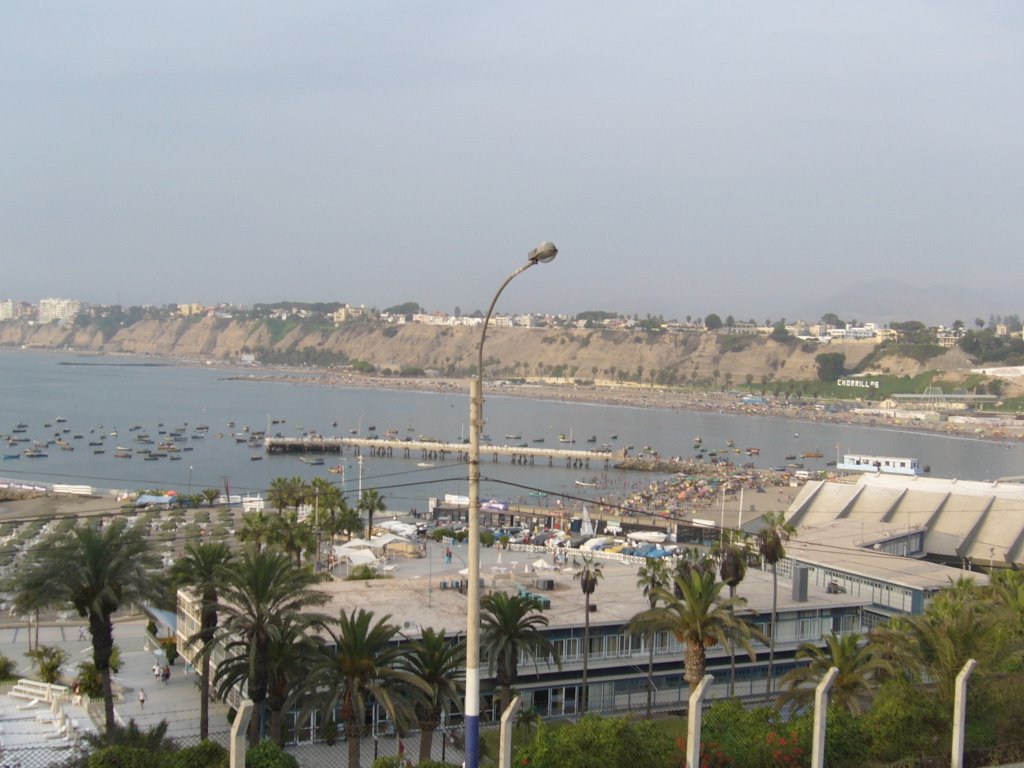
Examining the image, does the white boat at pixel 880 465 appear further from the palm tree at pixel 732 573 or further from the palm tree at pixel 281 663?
the palm tree at pixel 281 663

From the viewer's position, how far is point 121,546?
945 cm

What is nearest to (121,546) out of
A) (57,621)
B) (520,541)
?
(57,621)

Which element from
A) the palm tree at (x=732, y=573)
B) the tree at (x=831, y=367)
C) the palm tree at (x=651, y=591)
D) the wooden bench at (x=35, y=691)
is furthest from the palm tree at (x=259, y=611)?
the tree at (x=831, y=367)

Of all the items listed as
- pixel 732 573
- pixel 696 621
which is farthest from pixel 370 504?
pixel 696 621

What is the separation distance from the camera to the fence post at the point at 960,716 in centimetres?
623

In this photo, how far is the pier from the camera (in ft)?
175

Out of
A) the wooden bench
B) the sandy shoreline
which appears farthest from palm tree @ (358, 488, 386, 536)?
the sandy shoreline

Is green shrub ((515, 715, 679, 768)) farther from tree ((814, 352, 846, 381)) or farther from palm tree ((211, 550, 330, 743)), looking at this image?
tree ((814, 352, 846, 381))

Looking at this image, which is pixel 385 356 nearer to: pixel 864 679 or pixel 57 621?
pixel 57 621

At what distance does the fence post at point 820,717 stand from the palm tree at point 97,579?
20.6 ft

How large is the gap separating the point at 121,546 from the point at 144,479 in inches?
1463

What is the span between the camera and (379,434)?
65312 mm

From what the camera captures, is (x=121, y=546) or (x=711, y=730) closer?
(x=711, y=730)

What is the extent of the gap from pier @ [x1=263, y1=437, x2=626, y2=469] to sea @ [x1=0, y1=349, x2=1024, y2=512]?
0.88 m
